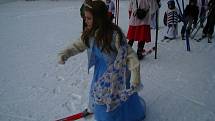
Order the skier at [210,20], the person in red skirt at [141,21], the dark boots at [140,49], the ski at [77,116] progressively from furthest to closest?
1. the skier at [210,20]
2. the dark boots at [140,49]
3. the person in red skirt at [141,21]
4. the ski at [77,116]

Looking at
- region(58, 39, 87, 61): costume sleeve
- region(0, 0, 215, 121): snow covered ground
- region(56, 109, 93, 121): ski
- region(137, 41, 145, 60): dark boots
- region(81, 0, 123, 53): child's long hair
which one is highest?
region(81, 0, 123, 53): child's long hair

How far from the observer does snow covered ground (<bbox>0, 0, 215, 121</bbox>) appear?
293 cm

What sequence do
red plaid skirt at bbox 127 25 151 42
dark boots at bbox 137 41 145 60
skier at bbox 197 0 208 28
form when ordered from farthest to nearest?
skier at bbox 197 0 208 28
dark boots at bbox 137 41 145 60
red plaid skirt at bbox 127 25 151 42

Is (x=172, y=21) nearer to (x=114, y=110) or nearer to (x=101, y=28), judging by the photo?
(x=114, y=110)

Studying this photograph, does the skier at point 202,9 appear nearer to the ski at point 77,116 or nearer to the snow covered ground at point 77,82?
the snow covered ground at point 77,82

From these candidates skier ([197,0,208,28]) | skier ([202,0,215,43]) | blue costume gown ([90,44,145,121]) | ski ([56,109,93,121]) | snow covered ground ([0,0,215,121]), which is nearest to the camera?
blue costume gown ([90,44,145,121])

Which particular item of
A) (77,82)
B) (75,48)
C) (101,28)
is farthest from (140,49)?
(101,28)

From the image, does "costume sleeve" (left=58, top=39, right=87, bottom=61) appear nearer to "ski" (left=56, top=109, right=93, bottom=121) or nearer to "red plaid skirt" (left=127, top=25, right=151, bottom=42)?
"ski" (left=56, top=109, right=93, bottom=121)

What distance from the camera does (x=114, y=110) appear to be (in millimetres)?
2336

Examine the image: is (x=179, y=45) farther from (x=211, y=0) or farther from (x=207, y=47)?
(x=211, y=0)

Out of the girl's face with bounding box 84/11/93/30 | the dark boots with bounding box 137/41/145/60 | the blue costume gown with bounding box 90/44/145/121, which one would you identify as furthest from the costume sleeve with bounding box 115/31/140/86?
the dark boots with bounding box 137/41/145/60

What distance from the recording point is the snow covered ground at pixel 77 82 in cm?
293

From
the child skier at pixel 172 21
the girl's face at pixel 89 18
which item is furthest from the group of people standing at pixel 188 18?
the girl's face at pixel 89 18

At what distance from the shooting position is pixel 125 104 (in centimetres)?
239
